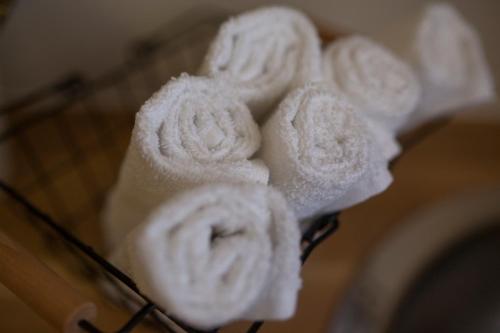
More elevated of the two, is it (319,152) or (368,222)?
(319,152)

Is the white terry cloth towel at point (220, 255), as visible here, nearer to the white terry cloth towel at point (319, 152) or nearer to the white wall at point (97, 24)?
the white terry cloth towel at point (319, 152)

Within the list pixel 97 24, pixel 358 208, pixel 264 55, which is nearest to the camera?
pixel 264 55

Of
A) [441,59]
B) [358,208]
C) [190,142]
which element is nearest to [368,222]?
[358,208]

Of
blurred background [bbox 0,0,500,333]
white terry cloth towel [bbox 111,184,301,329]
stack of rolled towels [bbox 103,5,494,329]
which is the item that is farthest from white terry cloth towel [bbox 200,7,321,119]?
blurred background [bbox 0,0,500,333]

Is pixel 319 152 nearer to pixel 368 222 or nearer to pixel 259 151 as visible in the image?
pixel 259 151

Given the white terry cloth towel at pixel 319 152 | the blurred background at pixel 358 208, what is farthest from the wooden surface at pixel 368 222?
the white terry cloth towel at pixel 319 152

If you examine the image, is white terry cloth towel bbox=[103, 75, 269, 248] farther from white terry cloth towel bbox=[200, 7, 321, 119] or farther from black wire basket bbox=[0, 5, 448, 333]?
black wire basket bbox=[0, 5, 448, 333]

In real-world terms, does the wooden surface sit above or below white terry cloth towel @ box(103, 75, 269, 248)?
below
